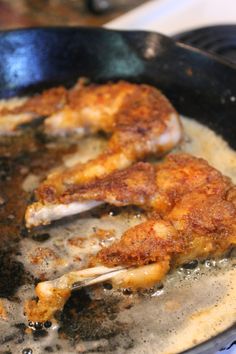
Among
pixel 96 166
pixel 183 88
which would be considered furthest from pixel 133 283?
pixel 183 88

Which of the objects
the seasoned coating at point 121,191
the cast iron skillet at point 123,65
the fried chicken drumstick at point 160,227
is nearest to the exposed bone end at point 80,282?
the fried chicken drumstick at point 160,227

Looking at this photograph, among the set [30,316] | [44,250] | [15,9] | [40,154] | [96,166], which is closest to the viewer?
[30,316]

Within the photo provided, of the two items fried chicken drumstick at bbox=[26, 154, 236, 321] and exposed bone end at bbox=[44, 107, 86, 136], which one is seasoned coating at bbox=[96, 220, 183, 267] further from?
exposed bone end at bbox=[44, 107, 86, 136]

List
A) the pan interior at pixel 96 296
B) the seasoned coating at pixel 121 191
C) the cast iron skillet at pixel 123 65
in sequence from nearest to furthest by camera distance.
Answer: the pan interior at pixel 96 296 < the seasoned coating at pixel 121 191 < the cast iron skillet at pixel 123 65

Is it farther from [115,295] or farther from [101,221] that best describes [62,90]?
[115,295]

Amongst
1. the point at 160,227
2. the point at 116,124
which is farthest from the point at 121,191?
the point at 116,124

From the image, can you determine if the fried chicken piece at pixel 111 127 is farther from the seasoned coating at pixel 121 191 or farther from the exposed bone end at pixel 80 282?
the exposed bone end at pixel 80 282
